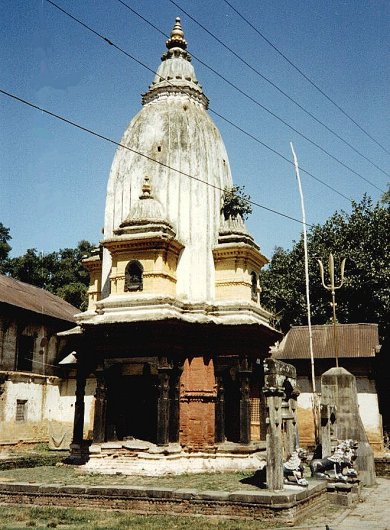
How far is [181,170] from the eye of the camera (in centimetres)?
2123

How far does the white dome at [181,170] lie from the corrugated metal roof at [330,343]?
32.5ft

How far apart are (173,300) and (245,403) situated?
437 centimetres

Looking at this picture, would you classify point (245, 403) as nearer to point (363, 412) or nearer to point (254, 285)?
point (254, 285)

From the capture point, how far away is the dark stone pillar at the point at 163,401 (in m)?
17.1

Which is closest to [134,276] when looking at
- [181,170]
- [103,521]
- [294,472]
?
[181,170]

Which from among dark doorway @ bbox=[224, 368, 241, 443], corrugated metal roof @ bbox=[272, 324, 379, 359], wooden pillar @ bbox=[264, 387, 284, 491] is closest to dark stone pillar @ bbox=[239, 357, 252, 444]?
dark doorway @ bbox=[224, 368, 241, 443]

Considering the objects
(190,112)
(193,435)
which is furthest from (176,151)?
(193,435)

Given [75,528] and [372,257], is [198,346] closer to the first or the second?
[75,528]

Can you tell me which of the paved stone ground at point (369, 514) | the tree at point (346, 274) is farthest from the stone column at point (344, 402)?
the tree at point (346, 274)

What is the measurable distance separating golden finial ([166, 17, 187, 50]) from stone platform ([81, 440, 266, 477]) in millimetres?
17091

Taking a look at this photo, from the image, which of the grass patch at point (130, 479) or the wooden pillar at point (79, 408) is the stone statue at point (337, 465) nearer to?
the grass patch at point (130, 479)

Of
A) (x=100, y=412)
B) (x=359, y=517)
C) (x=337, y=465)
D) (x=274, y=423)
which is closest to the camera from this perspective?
(x=359, y=517)

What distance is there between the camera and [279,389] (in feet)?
43.4

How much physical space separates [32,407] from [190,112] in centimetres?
1807
